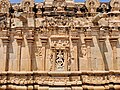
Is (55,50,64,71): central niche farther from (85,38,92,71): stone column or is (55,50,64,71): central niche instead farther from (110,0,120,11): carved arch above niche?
(110,0,120,11): carved arch above niche

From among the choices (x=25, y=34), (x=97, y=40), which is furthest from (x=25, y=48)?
(x=97, y=40)

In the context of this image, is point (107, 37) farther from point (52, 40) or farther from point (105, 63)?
point (52, 40)

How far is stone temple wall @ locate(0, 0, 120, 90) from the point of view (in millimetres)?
16203

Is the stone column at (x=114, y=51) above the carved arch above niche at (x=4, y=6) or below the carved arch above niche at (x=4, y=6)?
below

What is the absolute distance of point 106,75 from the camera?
16.4 m

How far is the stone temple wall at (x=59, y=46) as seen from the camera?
53.2 feet

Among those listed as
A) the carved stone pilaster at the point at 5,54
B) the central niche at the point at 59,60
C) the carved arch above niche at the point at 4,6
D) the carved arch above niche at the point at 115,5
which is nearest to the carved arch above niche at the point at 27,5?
the carved arch above niche at the point at 4,6

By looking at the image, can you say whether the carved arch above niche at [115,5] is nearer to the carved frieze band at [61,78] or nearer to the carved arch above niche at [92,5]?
the carved arch above niche at [92,5]

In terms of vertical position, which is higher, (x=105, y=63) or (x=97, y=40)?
(x=97, y=40)

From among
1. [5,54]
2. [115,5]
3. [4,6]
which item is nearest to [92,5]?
[115,5]

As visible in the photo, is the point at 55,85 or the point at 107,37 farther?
the point at 107,37

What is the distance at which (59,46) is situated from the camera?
17219 millimetres

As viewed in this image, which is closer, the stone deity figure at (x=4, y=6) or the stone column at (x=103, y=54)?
the stone column at (x=103, y=54)

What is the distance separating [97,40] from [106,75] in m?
2.06
